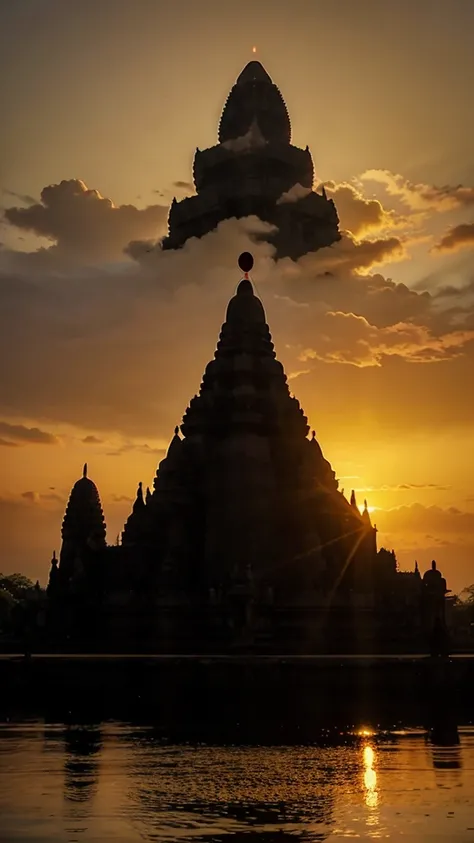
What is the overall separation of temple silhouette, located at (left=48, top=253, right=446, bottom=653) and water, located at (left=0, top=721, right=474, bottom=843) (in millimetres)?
29313

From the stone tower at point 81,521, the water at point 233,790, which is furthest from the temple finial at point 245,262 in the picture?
the water at point 233,790

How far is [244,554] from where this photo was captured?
205ft

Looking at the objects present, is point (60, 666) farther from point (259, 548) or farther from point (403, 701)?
point (259, 548)

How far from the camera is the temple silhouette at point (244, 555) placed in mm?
57188

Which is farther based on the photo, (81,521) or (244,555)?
(81,521)

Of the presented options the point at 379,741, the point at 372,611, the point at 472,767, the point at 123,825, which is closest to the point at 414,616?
the point at 372,611

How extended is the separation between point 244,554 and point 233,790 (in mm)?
44999

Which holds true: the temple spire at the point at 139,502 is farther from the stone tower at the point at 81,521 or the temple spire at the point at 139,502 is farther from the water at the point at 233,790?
the water at the point at 233,790

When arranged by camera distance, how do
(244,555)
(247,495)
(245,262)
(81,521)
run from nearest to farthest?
1. (244,555)
2. (247,495)
3. (245,262)
4. (81,521)

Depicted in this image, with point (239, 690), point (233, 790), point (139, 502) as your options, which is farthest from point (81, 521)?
point (233, 790)

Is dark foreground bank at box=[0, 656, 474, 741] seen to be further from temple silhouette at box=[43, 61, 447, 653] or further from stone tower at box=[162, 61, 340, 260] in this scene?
stone tower at box=[162, 61, 340, 260]

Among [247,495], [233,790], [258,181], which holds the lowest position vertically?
[233,790]

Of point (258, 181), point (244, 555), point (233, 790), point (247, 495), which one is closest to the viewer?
point (233, 790)

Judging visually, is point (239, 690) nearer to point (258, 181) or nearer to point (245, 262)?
point (245, 262)
